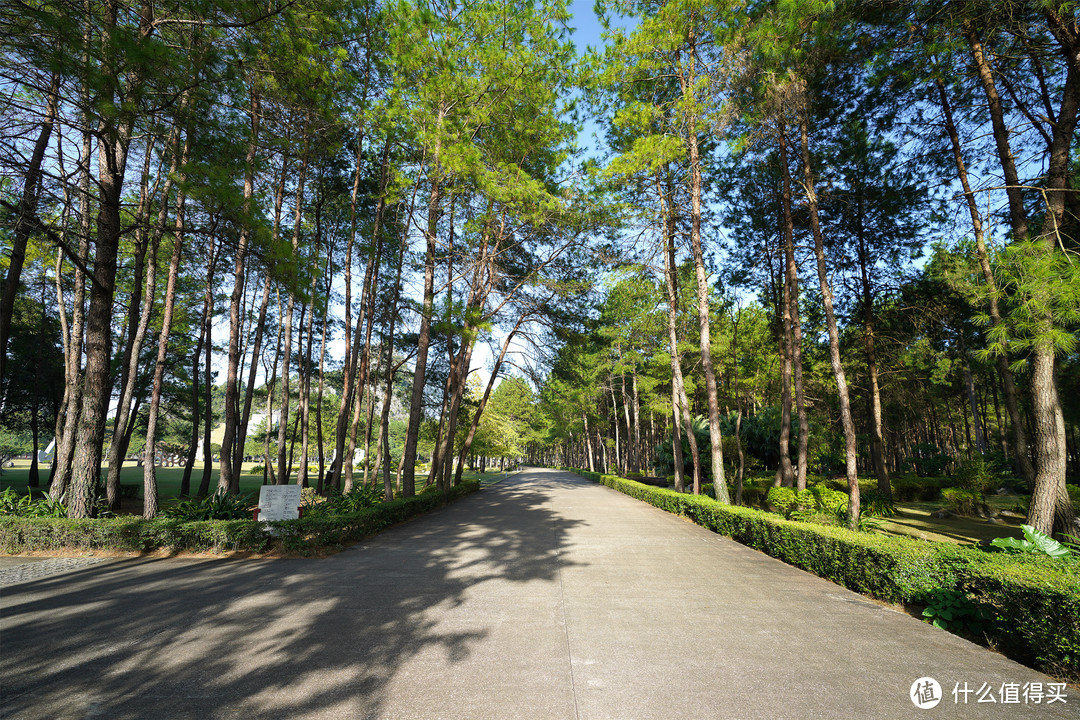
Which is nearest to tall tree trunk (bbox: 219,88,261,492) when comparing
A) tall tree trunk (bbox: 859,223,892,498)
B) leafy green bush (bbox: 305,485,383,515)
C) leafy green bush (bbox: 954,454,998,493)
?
leafy green bush (bbox: 305,485,383,515)

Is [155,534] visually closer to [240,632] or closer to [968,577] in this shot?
[240,632]

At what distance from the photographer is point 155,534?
7.38 m

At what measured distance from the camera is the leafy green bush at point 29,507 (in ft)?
25.9

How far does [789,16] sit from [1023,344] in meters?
7.74

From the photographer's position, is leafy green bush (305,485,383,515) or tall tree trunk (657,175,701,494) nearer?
leafy green bush (305,485,383,515)

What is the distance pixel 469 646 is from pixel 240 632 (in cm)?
234

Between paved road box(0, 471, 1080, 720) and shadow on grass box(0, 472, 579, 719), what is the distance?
21mm

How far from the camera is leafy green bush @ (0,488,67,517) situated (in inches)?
311

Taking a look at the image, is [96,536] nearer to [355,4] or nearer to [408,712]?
[408,712]

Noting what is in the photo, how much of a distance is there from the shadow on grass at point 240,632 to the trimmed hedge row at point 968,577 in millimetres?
4135

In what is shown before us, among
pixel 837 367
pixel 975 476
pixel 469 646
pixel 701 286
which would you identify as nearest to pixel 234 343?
pixel 469 646

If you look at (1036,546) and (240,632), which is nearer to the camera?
(240,632)

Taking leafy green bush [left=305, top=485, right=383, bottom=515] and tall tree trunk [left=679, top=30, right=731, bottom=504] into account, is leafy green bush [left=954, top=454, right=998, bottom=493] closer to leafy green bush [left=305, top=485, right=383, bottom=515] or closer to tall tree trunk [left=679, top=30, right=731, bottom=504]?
tall tree trunk [left=679, top=30, right=731, bottom=504]

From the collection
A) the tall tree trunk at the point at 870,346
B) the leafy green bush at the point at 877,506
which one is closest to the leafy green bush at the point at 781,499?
the leafy green bush at the point at 877,506
